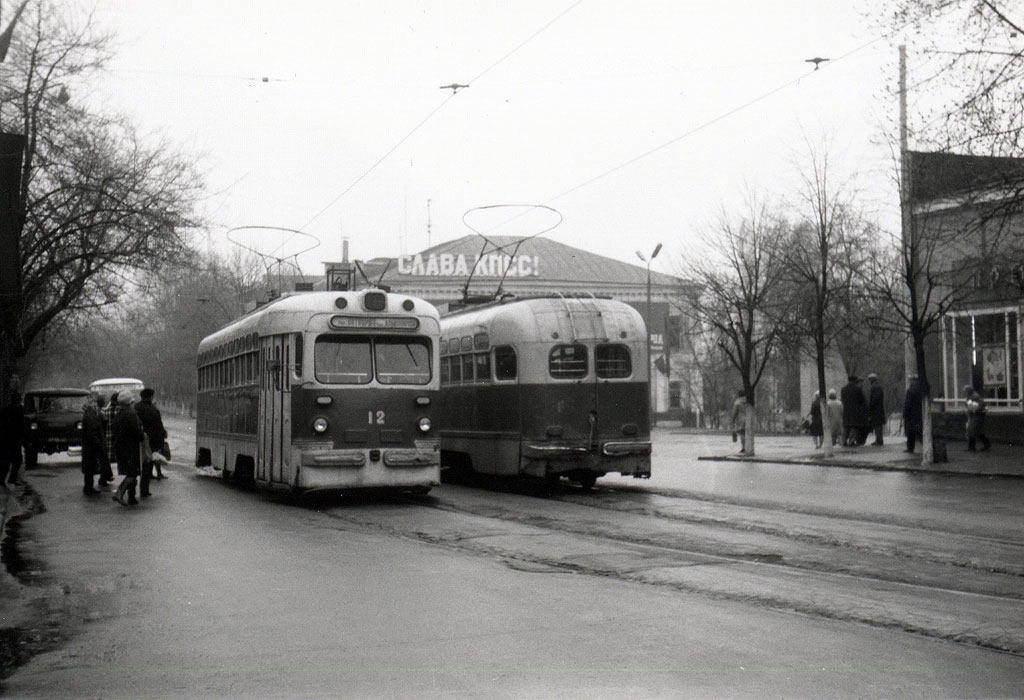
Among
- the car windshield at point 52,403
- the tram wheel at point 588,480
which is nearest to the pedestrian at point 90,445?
the tram wheel at point 588,480

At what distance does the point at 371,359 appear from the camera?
16953 millimetres

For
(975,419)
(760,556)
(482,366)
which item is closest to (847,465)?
(975,419)

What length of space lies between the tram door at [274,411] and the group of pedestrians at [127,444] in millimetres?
1756

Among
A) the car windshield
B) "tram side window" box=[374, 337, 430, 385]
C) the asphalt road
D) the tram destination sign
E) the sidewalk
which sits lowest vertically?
the asphalt road

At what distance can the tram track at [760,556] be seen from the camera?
26.5 feet

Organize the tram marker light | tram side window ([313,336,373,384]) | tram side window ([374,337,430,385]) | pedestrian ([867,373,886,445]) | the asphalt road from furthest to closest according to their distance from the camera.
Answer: pedestrian ([867,373,886,445]), tram side window ([374,337,430,385]), the tram marker light, tram side window ([313,336,373,384]), the asphalt road

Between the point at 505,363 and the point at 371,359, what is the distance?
10.0ft

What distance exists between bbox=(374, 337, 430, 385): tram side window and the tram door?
129 centimetres

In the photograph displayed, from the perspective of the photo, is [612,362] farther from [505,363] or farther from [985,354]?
[985,354]

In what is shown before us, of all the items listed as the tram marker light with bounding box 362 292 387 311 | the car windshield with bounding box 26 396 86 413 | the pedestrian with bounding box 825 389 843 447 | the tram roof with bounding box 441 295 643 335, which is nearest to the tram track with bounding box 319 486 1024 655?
the tram marker light with bounding box 362 292 387 311

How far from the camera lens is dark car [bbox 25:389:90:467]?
1277 inches

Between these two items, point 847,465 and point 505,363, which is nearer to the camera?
point 505,363

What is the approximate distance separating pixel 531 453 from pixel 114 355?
199ft

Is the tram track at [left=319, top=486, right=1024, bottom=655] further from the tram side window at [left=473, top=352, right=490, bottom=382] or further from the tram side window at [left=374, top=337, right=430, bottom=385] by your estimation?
the tram side window at [left=473, top=352, right=490, bottom=382]
